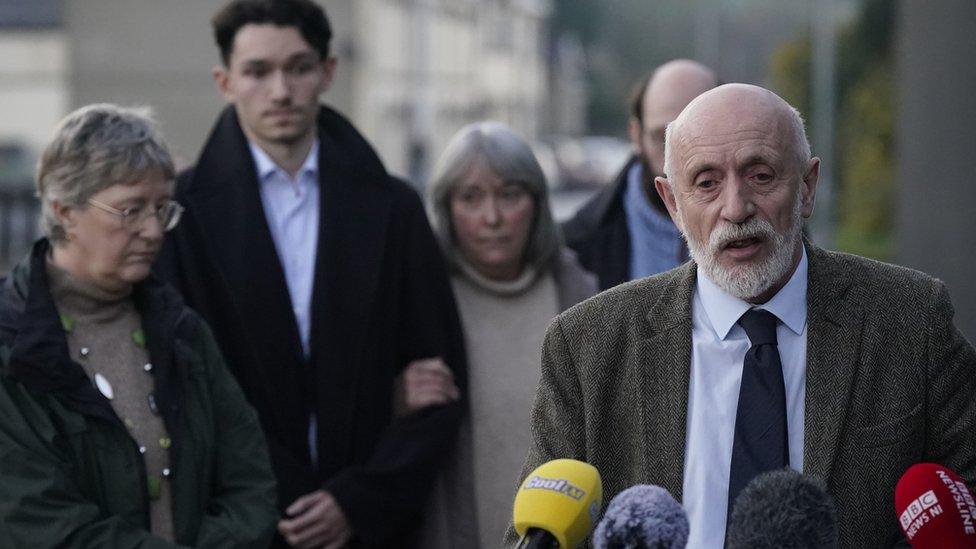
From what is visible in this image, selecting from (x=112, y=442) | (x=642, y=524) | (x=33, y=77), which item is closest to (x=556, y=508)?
(x=642, y=524)

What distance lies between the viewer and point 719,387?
Result: 336cm

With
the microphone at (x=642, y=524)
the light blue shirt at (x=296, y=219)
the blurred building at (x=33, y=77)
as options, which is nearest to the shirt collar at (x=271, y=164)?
the light blue shirt at (x=296, y=219)

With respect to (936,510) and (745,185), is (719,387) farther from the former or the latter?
(936,510)

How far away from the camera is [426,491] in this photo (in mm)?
5258

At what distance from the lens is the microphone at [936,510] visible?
8.85 feet

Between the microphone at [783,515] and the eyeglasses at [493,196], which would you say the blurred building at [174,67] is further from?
the microphone at [783,515]

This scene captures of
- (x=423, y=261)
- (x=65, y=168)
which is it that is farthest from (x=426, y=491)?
(x=65, y=168)

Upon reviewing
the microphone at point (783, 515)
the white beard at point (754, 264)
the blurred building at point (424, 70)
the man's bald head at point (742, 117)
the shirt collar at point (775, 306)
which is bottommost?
the blurred building at point (424, 70)

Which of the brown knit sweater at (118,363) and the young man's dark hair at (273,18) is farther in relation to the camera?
the young man's dark hair at (273,18)

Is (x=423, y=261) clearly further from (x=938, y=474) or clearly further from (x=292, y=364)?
(x=938, y=474)

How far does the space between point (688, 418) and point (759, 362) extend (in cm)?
18

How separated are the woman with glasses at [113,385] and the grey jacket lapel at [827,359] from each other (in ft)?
5.62

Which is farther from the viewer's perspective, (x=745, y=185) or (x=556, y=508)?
(x=745, y=185)

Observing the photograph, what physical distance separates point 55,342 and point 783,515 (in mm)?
2142
